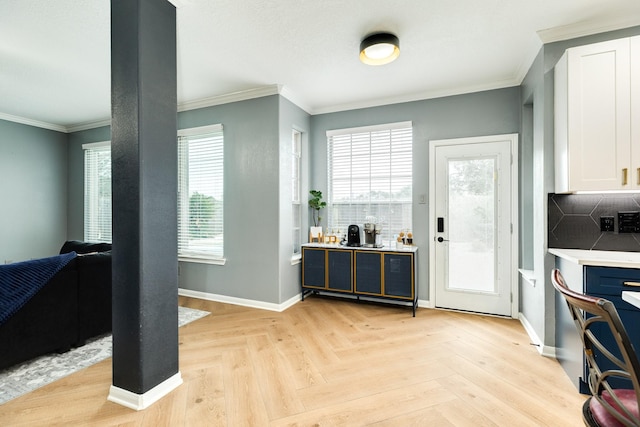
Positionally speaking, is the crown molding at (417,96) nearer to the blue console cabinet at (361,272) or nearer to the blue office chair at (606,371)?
the blue console cabinet at (361,272)

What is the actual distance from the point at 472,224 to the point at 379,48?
2277 mm

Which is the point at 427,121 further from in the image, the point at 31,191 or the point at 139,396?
the point at 31,191

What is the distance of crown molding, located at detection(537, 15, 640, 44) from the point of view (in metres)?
2.33

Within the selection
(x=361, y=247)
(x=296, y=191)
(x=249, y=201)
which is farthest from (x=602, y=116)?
(x=249, y=201)

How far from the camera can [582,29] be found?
2418 millimetres

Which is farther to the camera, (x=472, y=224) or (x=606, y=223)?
(x=472, y=224)

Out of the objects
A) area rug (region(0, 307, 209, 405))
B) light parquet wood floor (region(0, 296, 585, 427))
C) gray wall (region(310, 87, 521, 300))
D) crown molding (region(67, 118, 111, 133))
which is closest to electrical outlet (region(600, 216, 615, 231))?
light parquet wood floor (region(0, 296, 585, 427))

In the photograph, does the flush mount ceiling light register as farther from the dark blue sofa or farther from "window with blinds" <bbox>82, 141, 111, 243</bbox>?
"window with blinds" <bbox>82, 141, 111, 243</bbox>

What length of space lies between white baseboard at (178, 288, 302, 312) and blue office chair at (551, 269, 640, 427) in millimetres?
3049

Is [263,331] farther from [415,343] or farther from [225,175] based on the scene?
[225,175]

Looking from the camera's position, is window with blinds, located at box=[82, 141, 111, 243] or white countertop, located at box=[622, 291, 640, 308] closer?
white countertop, located at box=[622, 291, 640, 308]

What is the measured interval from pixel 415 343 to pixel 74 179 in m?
6.40

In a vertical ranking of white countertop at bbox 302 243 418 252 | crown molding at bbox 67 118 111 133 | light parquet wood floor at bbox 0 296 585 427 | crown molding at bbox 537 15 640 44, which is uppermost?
crown molding at bbox 67 118 111 133

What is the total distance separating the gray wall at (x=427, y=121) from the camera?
344 centimetres
